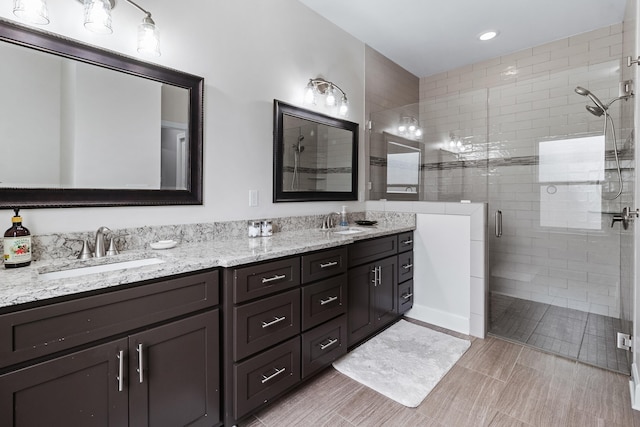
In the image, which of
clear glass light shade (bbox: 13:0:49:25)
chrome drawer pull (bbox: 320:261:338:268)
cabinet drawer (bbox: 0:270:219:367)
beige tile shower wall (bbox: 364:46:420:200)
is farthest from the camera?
beige tile shower wall (bbox: 364:46:420:200)

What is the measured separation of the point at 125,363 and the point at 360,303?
1.56 m

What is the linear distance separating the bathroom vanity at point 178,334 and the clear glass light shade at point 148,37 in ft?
3.56

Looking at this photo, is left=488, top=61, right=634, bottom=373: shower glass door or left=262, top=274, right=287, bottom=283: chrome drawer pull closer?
left=262, top=274, right=287, bottom=283: chrome drawer pull

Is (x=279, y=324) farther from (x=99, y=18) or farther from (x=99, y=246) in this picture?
(x=99, y=18)

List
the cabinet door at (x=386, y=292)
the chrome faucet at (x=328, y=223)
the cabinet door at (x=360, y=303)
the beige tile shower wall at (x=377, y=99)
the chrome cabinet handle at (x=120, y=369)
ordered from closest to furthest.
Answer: the chrome cabinet handle at (x=120, y=369) < the cabinet door at (x=360, y=303) < the cabinet door at (x=386, y=292) < the chrome faucet at (x=328, y=223) < the beige tile shower wall at (x=377, y=99)

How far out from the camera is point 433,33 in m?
3.05

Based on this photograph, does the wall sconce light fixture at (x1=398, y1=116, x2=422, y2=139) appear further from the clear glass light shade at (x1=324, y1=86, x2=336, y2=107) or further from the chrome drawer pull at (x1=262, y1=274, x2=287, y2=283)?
the chrome drawer pull at (x1=262, y1=274, x2=287, y2=283)

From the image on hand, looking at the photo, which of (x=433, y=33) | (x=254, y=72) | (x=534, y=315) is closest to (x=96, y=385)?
(x=254, y=72)

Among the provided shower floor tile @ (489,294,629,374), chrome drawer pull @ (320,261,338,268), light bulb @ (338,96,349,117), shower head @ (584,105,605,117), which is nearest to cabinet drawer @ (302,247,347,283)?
chrome drawer pull @ (320,261,338,268)

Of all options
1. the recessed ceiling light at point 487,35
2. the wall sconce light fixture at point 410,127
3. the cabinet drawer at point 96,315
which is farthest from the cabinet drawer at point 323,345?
the recessed ceiling light at point 487,35

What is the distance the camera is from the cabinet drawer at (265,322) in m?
1.47

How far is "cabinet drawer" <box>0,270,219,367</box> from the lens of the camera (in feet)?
3.07

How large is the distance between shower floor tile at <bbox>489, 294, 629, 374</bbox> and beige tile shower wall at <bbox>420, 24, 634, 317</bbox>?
95 millimetres

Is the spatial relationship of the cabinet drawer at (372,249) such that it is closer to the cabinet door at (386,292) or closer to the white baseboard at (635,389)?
the cabinet door at (386,292)
